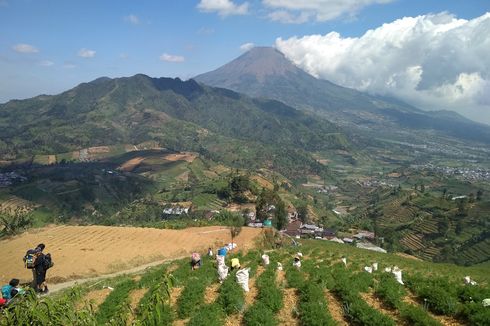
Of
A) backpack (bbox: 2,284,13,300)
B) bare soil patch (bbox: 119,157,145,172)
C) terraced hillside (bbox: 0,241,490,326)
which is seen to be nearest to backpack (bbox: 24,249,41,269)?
backpack (bbox: 2,284,13,300)

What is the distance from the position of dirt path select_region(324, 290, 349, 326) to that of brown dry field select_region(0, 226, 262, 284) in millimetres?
17557

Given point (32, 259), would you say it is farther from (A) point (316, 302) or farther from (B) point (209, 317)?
(A) point (316, 302)

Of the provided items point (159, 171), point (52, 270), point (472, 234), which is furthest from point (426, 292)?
point (159, 171)

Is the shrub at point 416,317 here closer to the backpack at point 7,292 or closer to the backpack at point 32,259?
the backpack at point 7,292

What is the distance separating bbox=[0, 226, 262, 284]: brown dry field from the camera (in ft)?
82.9

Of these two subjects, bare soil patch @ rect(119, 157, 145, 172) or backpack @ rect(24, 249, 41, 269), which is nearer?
backpack @ rect(24, 249, 41, 269)

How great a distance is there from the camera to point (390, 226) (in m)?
94.6

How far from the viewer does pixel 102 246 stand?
31469 mm

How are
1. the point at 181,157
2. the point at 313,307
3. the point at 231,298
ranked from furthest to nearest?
the point at 181,157 → the point at 231,298 → the point at 313,307

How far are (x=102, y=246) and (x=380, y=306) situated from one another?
25.2 metres

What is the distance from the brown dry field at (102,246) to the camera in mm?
25266

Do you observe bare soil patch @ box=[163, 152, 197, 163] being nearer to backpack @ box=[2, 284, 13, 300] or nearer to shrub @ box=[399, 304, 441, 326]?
backpack @ box=[2, 284, 13, 300]

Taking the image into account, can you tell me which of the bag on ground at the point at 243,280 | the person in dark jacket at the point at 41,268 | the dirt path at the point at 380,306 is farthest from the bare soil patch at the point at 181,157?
the dirt path at the point at 380,306

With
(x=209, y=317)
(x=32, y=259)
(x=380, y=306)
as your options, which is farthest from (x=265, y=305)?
(x=32, y=259)
